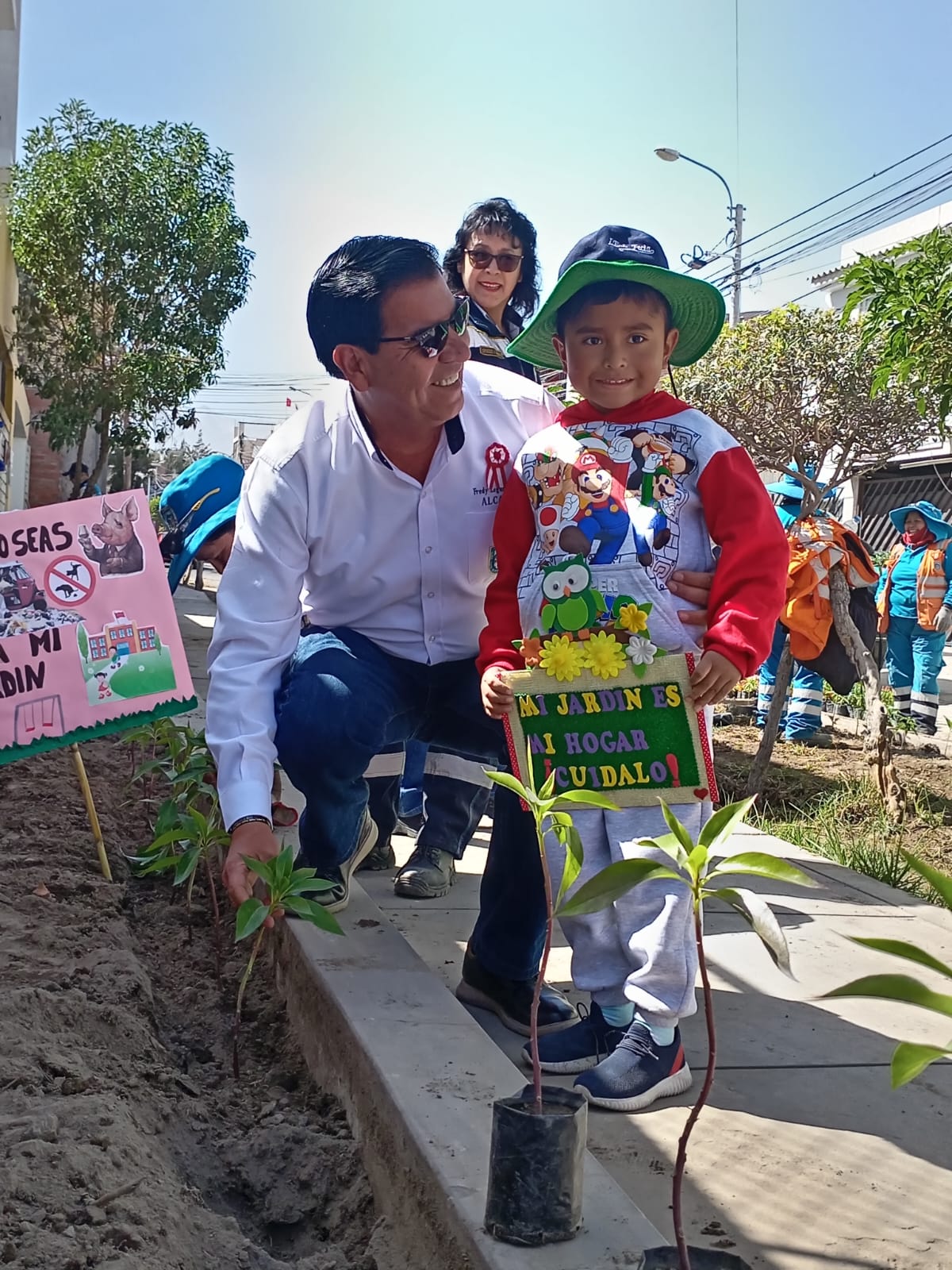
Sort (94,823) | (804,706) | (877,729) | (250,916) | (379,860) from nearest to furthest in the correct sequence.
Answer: (250,916) < (94,823) < (379,860) < (877,729) < (804,706)

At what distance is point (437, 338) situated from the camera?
271cm

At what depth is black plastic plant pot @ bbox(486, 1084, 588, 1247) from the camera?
4.90 feet

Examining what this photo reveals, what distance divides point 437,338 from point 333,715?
89 cm

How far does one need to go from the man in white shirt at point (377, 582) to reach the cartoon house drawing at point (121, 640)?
683mm

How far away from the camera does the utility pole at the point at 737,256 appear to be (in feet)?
70.5

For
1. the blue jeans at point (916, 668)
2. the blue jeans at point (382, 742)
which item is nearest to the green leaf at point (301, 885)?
the blue jeans at point (382, 742)

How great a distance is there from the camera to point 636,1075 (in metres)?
2.23

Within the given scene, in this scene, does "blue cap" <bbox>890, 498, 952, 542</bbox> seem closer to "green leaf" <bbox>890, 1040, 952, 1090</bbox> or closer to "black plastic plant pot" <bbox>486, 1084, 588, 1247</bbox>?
"black plastic plant pot" <bbox>486, 1084, 588, 1247</bbox>


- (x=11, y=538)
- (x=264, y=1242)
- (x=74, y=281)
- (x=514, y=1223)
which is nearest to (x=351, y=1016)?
(x=264, y=1242)

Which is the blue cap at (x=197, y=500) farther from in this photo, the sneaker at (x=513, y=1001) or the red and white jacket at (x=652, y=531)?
the sneaker at (x=513, y=1001)

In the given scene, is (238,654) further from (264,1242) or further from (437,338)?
(264,1242)

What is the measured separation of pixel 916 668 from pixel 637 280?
8.06 metres

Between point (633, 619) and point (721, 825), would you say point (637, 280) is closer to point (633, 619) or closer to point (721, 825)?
point (633, 619)

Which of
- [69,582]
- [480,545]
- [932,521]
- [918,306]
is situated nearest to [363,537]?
[480,545]
